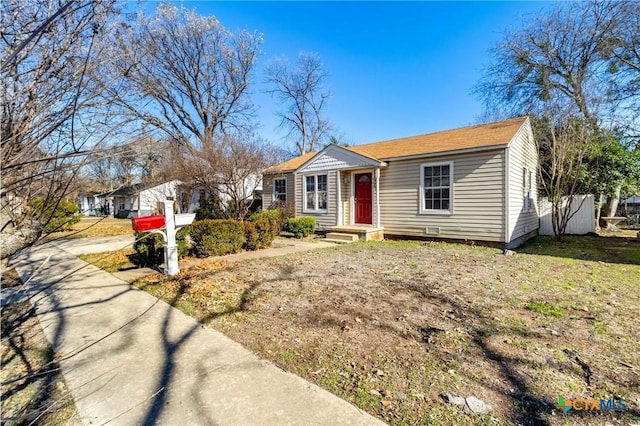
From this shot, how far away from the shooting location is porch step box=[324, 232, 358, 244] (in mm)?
10992

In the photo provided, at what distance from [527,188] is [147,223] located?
12.1m

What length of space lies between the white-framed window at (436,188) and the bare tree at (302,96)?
2357 centimetres

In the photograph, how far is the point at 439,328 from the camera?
3576 mm

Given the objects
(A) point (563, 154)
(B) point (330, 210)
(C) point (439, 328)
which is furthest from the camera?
(B) point (330, 210)

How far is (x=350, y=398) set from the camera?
2.32 m

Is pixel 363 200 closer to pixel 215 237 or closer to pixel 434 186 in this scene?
pixel 434 186

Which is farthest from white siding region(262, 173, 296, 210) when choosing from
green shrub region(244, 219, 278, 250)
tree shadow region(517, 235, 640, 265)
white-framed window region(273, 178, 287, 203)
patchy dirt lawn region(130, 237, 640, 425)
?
tree shadow region(517, 235, 640, 265)

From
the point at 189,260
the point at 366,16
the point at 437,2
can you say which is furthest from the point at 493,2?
the point at 189,260

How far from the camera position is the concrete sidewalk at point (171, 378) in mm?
2109

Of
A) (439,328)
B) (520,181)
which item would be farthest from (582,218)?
(439,328)

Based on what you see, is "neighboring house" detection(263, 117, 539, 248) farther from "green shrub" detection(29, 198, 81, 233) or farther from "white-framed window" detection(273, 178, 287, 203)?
"green shrub" detection(29, 198, 81, 233)

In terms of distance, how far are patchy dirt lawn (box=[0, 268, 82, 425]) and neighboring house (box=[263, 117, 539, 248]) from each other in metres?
9.04

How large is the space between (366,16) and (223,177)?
906 cm

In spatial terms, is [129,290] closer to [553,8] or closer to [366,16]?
[366,16]
